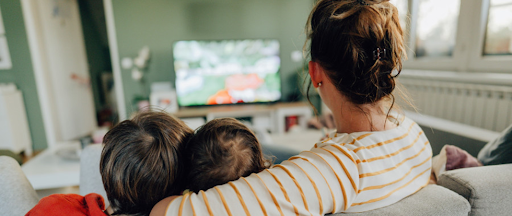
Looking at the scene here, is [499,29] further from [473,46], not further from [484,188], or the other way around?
[484,188]

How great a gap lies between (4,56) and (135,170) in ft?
11.4

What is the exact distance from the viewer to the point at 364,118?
70 centimetres

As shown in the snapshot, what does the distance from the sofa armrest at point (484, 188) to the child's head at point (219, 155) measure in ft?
1.70

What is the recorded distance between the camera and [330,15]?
2.08ft

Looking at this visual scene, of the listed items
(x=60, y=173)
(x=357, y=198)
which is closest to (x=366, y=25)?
(x=357, y=198)

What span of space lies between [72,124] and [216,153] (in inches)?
149

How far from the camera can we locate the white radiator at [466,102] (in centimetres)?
176

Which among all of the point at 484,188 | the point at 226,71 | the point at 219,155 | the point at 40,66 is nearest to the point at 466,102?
the point at 484,188

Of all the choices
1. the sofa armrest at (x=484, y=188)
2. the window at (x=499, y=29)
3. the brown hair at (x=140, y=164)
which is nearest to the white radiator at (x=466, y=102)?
the window at (x=499, y=29)

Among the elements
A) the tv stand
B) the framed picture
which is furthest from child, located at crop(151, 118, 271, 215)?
the framed picture

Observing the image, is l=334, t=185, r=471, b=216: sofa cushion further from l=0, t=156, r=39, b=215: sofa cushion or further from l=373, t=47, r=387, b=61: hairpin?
l=0, t=156, r=39, b=215: sofa cushion

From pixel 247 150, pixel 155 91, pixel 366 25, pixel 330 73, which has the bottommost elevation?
pixel 155 91

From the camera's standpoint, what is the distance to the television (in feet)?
10.2

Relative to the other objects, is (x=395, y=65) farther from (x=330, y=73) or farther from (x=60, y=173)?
(x=60, y=173)
